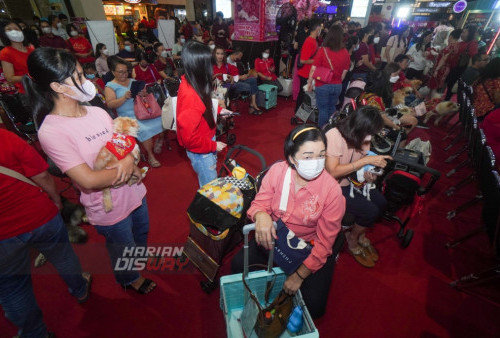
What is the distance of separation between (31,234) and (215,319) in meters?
1.56

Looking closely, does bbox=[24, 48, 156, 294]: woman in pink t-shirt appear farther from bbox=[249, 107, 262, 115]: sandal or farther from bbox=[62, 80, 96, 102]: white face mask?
bbox=[249, 107, 262, 115]: sandal

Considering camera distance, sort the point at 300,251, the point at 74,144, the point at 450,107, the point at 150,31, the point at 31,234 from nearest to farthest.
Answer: the point at 74,144 < the point at 31,234 < the point at 300,251 < the point at 450,107 < the point at 150,31

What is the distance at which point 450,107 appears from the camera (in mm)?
5629

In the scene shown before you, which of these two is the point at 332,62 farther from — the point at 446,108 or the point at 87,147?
the point at 87,147

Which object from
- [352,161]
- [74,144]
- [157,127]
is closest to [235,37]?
[157,127]

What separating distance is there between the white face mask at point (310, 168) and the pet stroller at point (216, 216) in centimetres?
54

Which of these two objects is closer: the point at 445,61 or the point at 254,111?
the point at 254,111

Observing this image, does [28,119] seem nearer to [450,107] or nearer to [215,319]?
[215,319]

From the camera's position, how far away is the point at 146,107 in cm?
357

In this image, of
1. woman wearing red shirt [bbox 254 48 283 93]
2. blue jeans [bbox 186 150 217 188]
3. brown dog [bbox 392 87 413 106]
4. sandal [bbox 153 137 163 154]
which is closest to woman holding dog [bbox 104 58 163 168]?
sandal [bbox 153 137 163 154]

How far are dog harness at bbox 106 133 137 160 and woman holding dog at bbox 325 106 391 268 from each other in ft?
5.56

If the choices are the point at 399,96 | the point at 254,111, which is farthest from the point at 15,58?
the point at 399,96

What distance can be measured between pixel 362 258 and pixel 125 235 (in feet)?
A: 8.18

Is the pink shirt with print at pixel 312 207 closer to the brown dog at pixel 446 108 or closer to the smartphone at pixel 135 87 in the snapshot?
the smartphone at pixel 135 87
